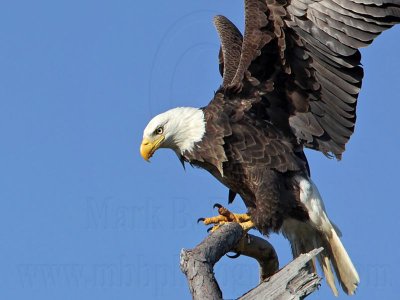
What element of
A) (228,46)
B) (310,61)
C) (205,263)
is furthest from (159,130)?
(205,263)

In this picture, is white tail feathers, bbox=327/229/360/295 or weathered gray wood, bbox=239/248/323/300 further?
white tail feathers, bbox=327/229/360/295

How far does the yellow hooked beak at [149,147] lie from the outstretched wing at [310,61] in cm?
63

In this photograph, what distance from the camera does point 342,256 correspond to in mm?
6977

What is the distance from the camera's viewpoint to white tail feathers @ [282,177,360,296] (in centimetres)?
696

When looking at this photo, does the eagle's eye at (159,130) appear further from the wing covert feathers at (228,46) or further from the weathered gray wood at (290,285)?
the weathered gray wood at (290,285)

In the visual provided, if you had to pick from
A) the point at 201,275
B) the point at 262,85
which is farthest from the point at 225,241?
the point at 262,85

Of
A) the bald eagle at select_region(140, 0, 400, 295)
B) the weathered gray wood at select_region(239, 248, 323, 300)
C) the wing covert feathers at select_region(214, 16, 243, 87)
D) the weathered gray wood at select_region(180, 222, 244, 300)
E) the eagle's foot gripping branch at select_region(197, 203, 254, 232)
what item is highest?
the wing covert feathers at select_region(214, 16, 243, 87)

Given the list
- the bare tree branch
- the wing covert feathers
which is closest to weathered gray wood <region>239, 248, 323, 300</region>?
the bare tree branch

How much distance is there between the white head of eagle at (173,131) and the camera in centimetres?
701

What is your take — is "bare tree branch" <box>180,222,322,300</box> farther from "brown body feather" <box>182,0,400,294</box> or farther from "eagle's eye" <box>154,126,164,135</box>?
"eagle's eye" <box>154,126,164,135</box>

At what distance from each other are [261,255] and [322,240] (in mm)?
848

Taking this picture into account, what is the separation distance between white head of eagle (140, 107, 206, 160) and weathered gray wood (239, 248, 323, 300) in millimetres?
2234

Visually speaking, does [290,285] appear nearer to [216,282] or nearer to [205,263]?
[216,282]

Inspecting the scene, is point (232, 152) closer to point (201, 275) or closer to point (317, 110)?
point (317, 110)
